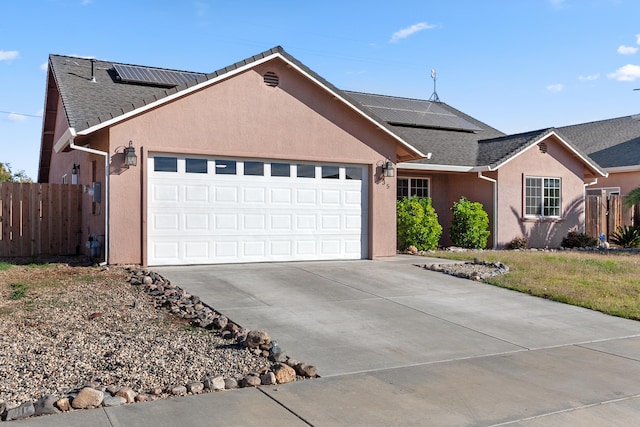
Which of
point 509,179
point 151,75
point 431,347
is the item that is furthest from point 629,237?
point 151,75

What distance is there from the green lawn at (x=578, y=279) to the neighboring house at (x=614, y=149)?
8.04 meters

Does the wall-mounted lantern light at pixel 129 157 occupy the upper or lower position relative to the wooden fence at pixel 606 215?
upper

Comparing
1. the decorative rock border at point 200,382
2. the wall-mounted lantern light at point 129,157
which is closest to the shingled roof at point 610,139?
the wall-mounted lantern light at point 129,157

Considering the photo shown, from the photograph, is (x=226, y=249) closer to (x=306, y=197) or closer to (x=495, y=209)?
(x=306, y=197)

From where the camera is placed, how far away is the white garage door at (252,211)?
1244 cm

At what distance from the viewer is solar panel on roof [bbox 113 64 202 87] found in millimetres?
16078

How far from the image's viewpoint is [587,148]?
87.9 feet

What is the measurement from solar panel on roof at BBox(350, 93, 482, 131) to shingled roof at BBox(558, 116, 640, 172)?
20.7 feet

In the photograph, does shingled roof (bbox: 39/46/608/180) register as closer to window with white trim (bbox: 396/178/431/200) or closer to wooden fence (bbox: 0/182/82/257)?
window with white trim (bbox: 396/178/431/200)

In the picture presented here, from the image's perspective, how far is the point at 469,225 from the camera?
18.3 metres

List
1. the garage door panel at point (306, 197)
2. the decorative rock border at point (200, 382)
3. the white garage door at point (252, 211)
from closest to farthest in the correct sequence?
the decorative rock border at point (200, 382) < the white garage door at point (252, 211) < the garage door panel at point (306, 197)

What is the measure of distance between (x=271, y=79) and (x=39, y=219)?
728 cm

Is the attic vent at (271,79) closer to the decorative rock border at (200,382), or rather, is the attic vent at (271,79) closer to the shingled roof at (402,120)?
the shingled roof at (402,120)

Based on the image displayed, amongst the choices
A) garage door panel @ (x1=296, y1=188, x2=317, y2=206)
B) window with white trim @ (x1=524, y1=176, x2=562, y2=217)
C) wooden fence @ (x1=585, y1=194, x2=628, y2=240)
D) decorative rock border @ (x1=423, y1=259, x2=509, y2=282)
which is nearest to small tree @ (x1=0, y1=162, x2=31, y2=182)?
garage door panel @ (x1=296, y1=188, x2=317, y2=206)
